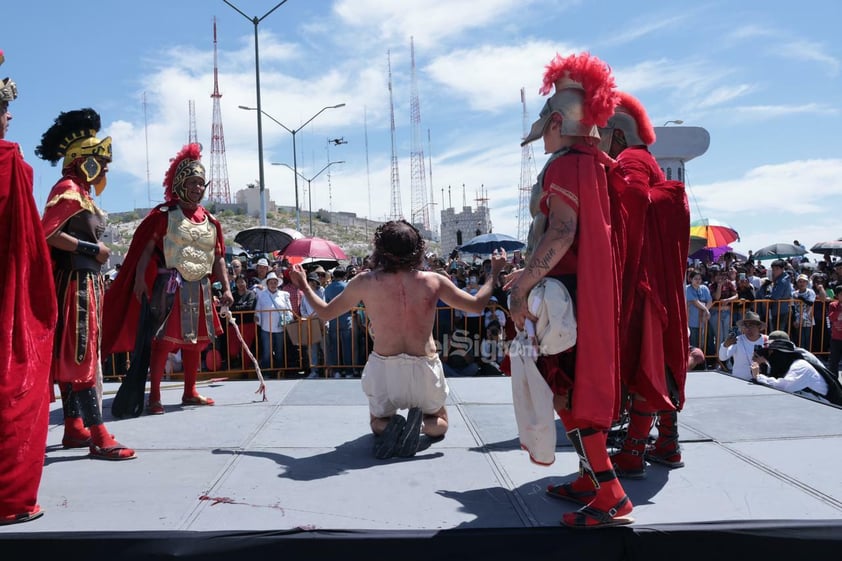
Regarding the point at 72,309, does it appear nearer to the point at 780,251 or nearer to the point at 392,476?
the point at 392,476

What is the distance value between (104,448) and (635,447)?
325 cm

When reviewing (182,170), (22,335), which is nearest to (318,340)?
(182,170)

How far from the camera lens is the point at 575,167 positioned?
115 inches

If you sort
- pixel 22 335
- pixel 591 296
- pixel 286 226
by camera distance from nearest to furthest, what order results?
pixel 591 296
pixel 22 335
pixel 286 226

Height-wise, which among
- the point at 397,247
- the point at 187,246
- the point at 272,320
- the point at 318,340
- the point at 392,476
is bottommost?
the point at 392,476

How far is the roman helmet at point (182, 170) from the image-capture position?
218 inches

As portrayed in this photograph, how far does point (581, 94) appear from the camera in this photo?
301 cm

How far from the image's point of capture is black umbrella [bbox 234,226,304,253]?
14570 mm

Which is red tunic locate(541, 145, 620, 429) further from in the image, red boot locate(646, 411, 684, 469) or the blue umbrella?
the blue umbrella

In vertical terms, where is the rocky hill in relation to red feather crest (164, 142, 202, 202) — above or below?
above

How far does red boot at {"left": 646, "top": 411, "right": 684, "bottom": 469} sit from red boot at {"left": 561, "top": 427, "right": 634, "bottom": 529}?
1.08 metres

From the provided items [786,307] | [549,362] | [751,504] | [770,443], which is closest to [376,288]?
[549,362]

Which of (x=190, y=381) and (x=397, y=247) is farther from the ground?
(x=397, y=247)

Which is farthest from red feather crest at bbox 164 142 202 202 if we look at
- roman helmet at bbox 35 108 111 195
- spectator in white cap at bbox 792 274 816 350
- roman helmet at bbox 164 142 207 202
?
spectator in white cap at bbox 792 274 816 350
